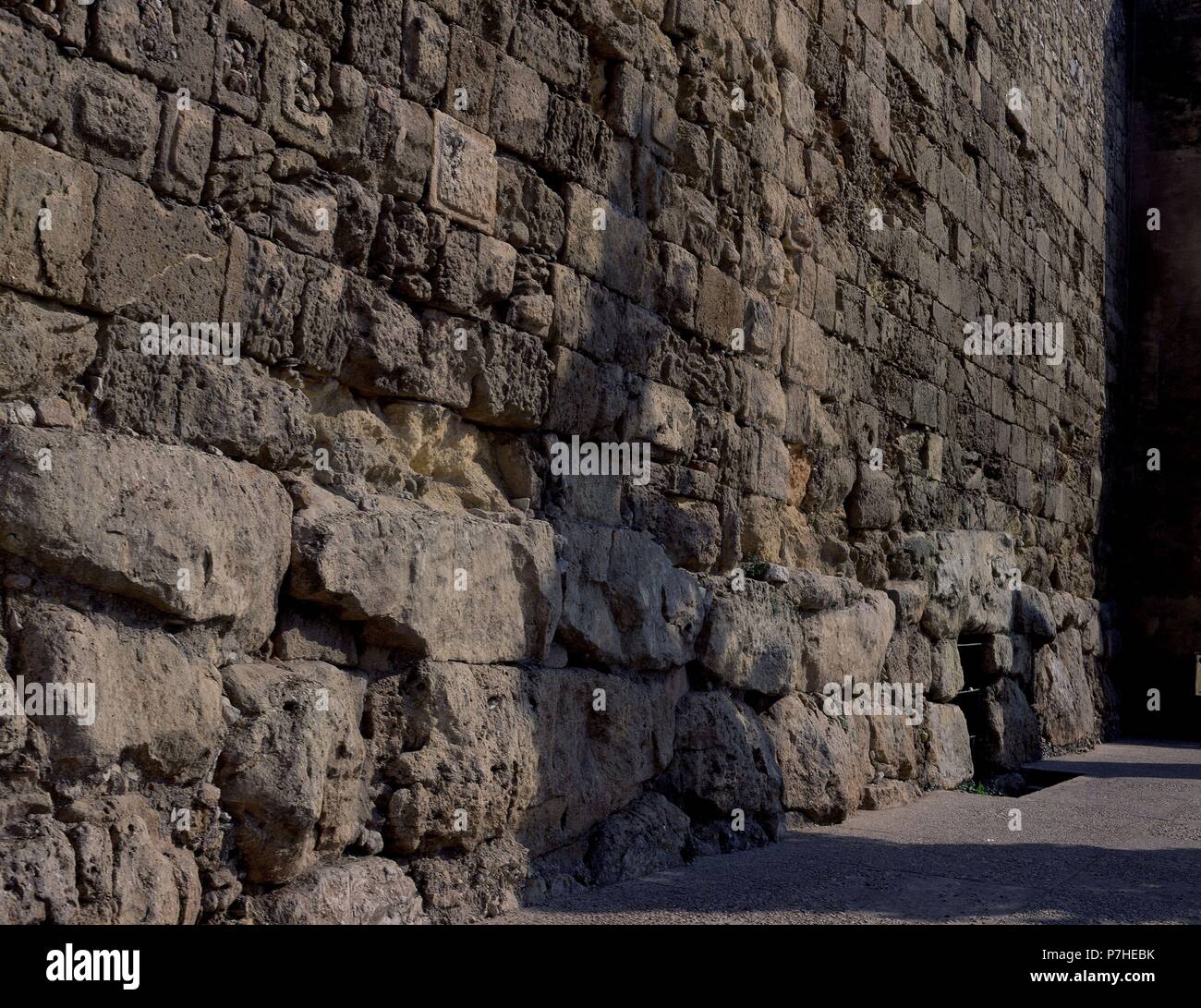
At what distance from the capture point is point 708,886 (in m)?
4.06

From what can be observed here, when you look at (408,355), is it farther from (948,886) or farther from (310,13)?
(948,886)

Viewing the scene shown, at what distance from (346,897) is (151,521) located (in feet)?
3.41

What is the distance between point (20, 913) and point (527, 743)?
1.60 metres

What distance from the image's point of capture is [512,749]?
3703mm

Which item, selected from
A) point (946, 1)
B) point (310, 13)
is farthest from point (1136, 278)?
point (310, 13)

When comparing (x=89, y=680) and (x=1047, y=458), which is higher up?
(x=1047, y=458)

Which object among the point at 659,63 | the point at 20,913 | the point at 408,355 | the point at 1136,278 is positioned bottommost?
the point at 20,913

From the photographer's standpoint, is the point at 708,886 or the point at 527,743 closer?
the point at 527,743

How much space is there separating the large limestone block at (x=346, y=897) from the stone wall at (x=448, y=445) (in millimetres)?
11

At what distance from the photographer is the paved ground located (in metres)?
3.76

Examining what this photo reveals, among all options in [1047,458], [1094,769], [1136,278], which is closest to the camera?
[1094,769]

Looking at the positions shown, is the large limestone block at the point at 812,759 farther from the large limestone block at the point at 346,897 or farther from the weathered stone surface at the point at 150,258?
the weathered stone surface at the point at 150,258

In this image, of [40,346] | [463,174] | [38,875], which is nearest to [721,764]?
[463,174]

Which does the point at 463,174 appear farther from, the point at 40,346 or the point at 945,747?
the point at 945,747
